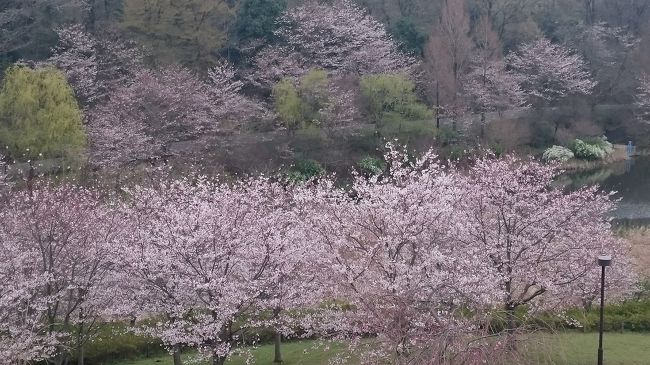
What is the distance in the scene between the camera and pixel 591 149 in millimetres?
35312

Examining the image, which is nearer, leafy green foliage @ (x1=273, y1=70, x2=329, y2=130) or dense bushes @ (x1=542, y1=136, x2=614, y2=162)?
leafy green foliage @ (x1=273, y1=70, x2=329, y2=130)

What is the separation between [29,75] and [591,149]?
89.4 ft

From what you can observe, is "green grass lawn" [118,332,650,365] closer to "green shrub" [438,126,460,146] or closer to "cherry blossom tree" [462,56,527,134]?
"green shrub" [438,126,460,146]

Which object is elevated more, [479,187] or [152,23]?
[152,23]

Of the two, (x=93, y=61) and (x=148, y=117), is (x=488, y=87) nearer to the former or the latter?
(x=148, y=117)

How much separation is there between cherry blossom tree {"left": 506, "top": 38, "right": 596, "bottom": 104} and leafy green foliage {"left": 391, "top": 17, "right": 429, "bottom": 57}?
523 cm

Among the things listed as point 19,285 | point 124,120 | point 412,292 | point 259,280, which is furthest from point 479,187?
point 124,120

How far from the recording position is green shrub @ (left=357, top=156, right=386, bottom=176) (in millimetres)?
28634

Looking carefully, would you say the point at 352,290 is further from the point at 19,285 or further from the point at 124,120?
the point at 124,120

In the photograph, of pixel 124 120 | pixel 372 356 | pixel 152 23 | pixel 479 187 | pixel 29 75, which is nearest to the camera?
pixel 372 356

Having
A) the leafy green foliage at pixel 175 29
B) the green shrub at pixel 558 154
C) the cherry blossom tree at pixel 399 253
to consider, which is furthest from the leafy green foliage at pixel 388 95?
the cherry blossom tree at pixel 399 253

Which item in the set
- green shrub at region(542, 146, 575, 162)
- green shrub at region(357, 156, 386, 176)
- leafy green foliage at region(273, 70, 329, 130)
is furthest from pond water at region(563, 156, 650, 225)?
leafy green foliage at region(273, 70, 329, 130)

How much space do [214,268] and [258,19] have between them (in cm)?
2540

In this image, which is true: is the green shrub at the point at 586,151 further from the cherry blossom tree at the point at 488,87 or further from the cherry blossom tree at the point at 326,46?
the cherry blossom tree at the point at 326,46
